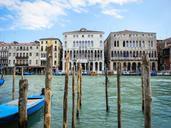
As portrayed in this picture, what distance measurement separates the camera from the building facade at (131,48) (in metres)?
57.2

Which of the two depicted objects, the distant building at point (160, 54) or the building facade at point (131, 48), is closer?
the building facade at point (131, 48)

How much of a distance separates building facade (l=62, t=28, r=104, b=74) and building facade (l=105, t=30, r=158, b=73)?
7.35 ft

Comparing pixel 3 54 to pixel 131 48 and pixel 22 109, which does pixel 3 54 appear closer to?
pixel 131 48

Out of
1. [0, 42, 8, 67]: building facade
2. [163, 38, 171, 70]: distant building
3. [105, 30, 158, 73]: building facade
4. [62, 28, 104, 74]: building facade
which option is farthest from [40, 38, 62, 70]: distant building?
[163, 38, 171, 70]: distant building

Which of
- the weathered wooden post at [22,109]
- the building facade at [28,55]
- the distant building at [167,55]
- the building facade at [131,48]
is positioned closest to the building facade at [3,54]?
the building facade at [28,55]

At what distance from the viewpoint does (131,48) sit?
190 ft

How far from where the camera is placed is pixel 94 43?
5762cm

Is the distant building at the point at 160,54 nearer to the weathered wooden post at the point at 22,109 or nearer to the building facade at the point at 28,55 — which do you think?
the building facade at the point at 28,55

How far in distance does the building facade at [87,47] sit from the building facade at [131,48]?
7.35ft

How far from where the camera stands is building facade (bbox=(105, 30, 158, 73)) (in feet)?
188

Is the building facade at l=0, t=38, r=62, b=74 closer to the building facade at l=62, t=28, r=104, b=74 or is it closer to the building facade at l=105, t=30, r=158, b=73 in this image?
the building facade at l=62, t=28, r=104, b=74

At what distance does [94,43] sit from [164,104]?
43116 mm

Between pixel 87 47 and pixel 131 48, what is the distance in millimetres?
8552

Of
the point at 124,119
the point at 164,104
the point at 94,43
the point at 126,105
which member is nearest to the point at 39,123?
the point at 124,119
